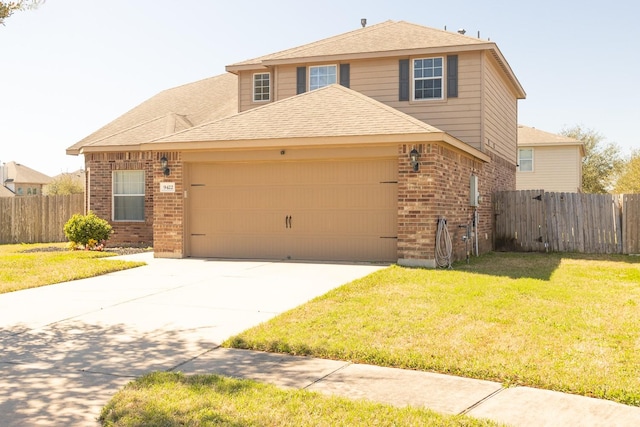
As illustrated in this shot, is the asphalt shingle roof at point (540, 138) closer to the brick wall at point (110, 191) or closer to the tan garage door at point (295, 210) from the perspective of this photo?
the brick wall at point (110, 191)

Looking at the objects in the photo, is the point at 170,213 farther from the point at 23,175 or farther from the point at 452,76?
the point at 23,175

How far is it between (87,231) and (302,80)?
7801 millimetres

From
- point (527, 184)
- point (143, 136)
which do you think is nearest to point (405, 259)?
point (143, 136)

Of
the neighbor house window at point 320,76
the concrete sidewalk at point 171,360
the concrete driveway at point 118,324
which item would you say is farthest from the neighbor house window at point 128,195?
the concrete sidewalk at point 171,360

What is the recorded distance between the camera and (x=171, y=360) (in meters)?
5.88

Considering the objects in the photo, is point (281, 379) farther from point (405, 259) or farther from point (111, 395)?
point (405, 259)

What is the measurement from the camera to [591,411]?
4.50 m

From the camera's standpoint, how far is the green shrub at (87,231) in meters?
17.7

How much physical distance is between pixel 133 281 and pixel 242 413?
285 inches

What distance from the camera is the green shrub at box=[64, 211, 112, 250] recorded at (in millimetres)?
17656

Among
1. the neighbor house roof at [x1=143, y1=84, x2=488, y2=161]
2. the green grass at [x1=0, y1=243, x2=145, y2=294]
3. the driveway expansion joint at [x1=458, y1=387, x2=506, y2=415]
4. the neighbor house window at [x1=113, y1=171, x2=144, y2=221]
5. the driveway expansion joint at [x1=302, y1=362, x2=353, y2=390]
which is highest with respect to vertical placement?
the neighbor house roof at [x1=143, y1=84, x2=488, y2=161]

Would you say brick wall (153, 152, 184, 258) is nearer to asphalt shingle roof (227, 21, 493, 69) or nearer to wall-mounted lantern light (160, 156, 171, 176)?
wall-mounted lantern light (160, 156, 171, 176)

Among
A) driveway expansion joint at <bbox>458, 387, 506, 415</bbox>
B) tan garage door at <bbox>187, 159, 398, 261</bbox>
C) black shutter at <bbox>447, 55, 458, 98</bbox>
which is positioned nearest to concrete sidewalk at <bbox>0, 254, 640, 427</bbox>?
→ driveway expansion joint at <bbox>458, 387, 506, 415</bbox>

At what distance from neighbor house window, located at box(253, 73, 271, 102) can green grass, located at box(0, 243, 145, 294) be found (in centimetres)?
770
